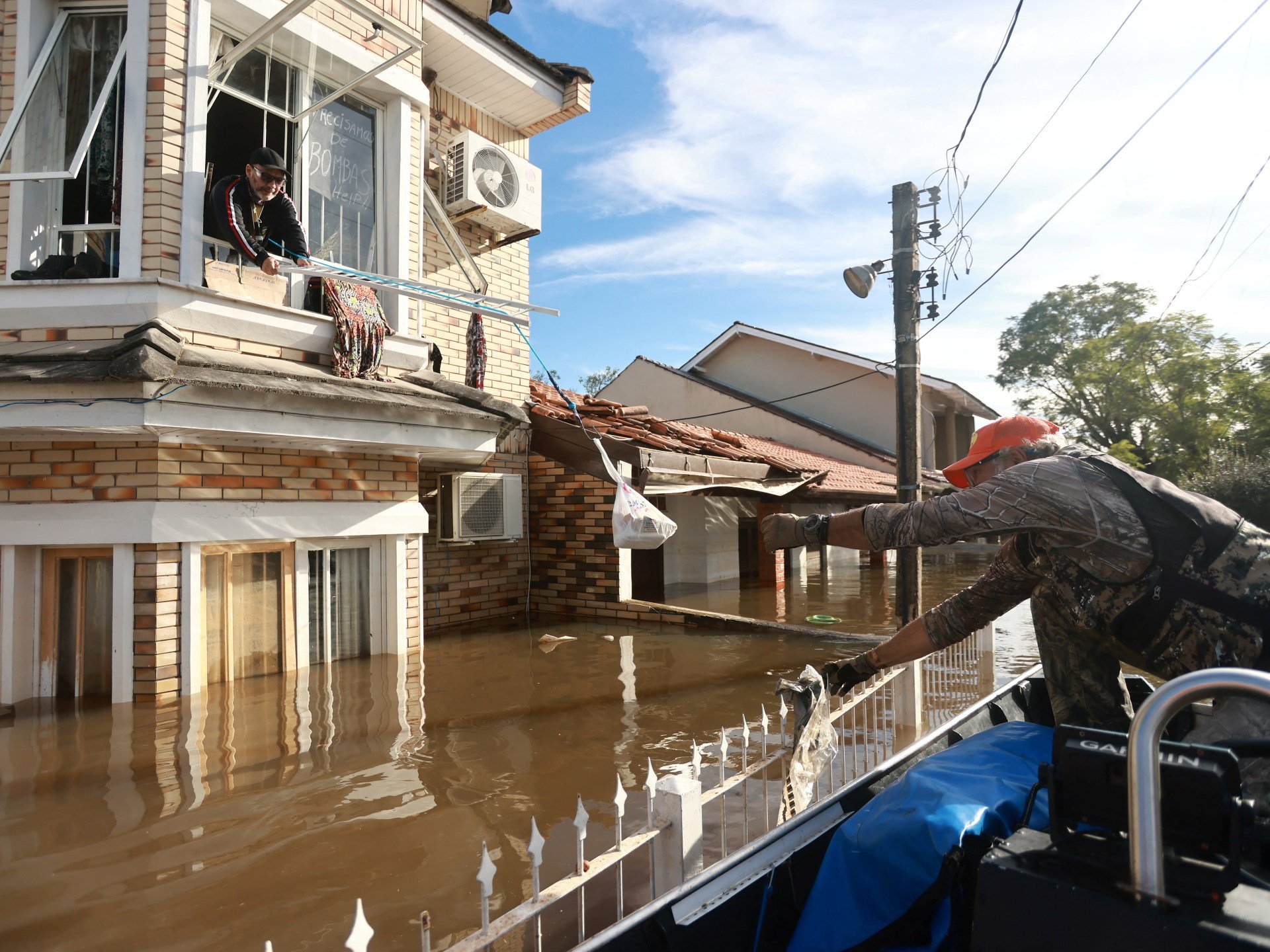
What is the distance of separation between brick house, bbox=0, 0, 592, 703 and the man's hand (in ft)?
12.6

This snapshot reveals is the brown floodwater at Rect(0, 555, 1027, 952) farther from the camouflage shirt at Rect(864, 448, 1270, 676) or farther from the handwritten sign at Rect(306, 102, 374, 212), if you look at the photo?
the handwritten sign at Rect(306, 102, 374, 212)

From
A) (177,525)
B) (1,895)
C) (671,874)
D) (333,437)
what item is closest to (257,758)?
(1,895)

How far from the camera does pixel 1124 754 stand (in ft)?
4.58

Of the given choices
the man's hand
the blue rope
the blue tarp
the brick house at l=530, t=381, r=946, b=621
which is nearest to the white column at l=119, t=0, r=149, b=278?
the blue rope

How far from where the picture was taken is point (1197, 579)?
2.28 meters

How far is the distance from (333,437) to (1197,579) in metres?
5.21

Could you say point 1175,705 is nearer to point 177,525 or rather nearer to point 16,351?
point 177,525

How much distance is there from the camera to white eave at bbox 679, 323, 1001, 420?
734 inches

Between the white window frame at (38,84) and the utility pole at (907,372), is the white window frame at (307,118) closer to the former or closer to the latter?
the white window frame at (38,84)

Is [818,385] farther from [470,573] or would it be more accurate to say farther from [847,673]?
[847,673]

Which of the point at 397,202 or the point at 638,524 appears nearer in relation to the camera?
the point at 638,524

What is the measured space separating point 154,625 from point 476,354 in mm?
4170

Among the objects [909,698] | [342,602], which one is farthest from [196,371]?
[909,698]

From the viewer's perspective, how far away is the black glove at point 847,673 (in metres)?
3.38
